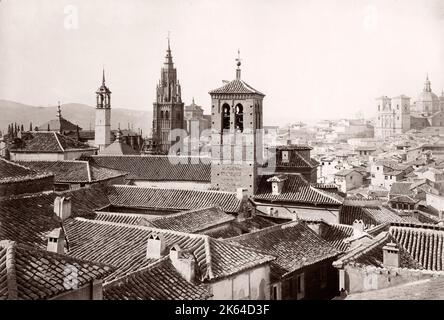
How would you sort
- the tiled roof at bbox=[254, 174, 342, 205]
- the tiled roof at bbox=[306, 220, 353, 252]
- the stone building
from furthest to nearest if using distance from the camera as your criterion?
the stone building, the tiled roof at bbox=[254, 174, 342, 205], the tiled roof at bbox=[306, 220, 353, 252]

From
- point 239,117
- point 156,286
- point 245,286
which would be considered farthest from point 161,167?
point 156,286

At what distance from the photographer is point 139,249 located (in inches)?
562

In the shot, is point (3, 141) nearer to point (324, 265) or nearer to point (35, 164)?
point (35, 164)

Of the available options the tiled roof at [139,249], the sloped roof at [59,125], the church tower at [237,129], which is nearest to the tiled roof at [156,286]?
the tiled roof at [139,249]

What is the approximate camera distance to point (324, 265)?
61.0ft

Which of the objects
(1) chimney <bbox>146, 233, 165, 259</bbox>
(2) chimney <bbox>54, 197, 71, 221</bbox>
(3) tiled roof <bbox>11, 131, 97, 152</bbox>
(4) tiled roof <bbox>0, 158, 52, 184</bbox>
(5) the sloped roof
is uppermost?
(5) the sloped roof

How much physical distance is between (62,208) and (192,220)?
4.99 meters

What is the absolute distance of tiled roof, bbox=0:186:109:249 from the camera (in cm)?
1484

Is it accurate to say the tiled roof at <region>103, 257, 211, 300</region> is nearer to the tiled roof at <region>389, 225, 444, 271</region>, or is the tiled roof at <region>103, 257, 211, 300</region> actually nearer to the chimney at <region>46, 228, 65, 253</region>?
the chimney at <region>46, 228, 65, 253</region>

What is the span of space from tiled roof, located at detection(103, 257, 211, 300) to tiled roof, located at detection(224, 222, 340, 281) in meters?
4.49

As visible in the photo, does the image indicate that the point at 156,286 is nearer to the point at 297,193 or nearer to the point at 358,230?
the point at 358,230

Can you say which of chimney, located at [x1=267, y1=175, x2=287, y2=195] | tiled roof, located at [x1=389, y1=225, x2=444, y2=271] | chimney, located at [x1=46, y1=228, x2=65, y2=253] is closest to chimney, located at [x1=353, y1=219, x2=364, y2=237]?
tiled roof, located at [x1=389, y1=225, x2=444, y2=271]

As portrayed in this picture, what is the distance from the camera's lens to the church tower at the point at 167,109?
69188 millimetres

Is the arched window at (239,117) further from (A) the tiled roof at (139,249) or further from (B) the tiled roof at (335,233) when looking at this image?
(A) the tiled roof at (139,249)
